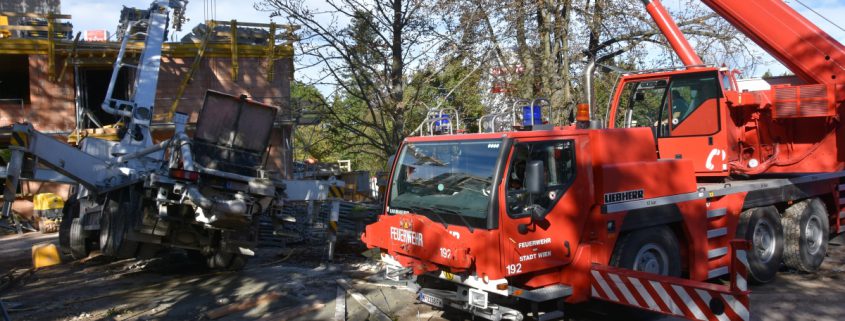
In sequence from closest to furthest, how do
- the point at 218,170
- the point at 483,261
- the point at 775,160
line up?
the point at 483,261, the point at 775,160, the point at 218,170

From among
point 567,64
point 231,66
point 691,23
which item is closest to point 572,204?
point 567,64

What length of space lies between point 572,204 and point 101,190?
7.70 metres

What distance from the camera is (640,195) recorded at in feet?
21.2

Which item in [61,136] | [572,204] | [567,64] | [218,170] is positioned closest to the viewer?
[572,204]

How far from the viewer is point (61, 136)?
2114cm

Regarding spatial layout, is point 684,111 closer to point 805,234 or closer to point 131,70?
point 805,234

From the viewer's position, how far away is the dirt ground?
7.37 meters

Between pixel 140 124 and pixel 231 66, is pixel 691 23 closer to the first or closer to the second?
pixel 140 124

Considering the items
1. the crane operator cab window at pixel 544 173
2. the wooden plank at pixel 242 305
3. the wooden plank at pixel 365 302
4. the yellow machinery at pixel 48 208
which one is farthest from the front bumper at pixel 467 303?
the yellow machinery at pixel 48 208

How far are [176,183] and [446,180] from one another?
4546 millimetres

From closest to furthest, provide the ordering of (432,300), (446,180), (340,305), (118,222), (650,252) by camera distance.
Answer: (446,180)
(432,300)
(650,252)
(340,305)
(118,222)

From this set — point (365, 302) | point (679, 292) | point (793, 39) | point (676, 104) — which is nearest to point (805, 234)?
point (676, 104)

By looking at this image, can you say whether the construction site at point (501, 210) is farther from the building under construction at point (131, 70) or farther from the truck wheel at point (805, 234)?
the building under construction at point (131, 70)

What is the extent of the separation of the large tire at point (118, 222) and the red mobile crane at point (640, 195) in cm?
460
